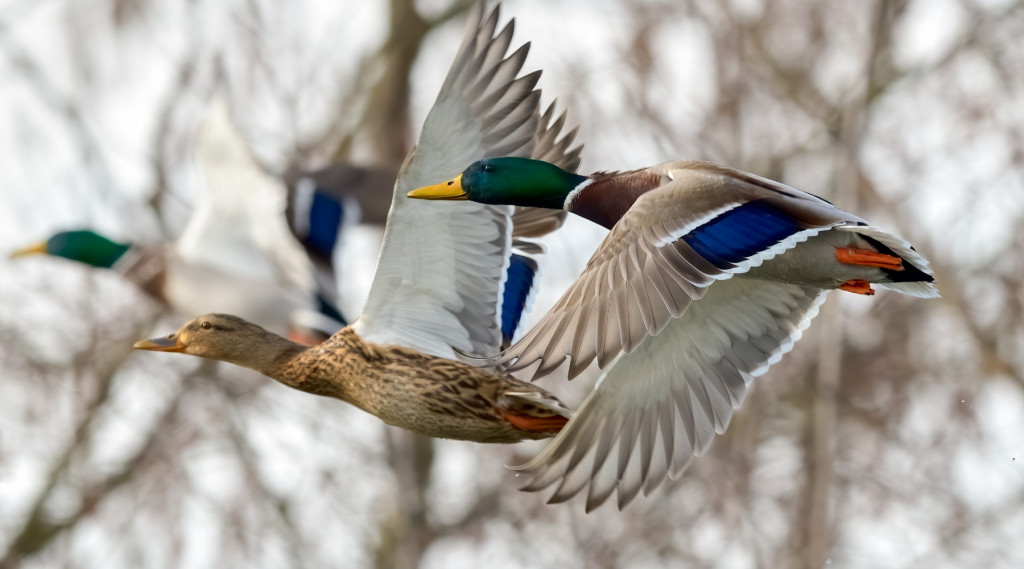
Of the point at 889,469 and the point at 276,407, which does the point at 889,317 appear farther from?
the point at 276,407

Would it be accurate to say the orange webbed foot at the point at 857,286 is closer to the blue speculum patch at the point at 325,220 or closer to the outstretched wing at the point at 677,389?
the outstretched wing at the point at 677,389

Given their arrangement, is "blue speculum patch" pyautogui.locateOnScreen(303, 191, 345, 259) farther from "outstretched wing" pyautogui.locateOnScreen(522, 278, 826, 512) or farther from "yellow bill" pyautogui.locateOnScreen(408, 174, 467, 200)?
"outstretched wing" pyautogui.locateOnScreen(522, 278, 826, 512)

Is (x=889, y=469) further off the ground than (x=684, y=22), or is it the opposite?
(x=684, y=22)

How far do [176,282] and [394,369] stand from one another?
159 inches

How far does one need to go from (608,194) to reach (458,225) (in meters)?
0.88

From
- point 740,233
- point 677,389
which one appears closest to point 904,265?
point 740,233

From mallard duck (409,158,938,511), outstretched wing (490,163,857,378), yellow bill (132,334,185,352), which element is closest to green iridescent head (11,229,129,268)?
yellow bill (132,334,185,352)

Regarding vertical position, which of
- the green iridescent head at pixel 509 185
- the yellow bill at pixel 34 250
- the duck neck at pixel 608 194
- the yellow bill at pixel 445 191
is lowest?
the yellow bill at pixel 34 250

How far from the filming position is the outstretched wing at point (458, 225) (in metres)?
7.43

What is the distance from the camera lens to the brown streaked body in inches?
290

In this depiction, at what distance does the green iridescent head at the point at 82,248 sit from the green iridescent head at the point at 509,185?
6.08 meters

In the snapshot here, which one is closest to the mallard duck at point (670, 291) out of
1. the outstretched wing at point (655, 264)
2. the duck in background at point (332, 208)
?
the outstretched wing at point (655, 264)

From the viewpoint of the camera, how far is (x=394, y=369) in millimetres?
7430

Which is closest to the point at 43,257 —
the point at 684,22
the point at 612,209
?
the point at 684,22
